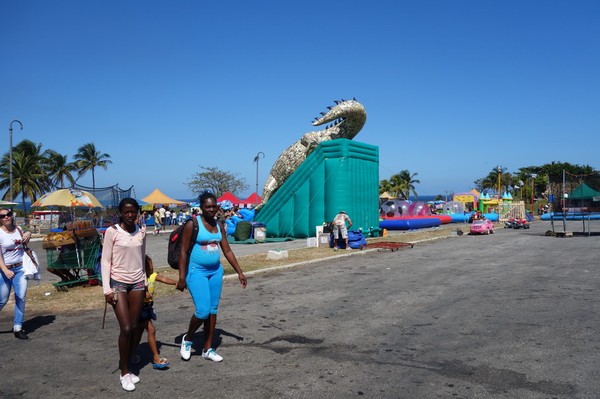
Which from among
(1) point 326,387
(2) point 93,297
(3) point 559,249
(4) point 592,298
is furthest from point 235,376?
(3) point 559,249

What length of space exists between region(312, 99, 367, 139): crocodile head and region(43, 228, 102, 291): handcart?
53.7 ft

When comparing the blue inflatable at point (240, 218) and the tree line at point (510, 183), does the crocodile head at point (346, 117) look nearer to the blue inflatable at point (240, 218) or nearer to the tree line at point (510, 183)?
the blue inflatable at point (240, 218)

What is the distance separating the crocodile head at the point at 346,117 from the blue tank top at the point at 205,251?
19.9 metres

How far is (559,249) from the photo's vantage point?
56.6ft

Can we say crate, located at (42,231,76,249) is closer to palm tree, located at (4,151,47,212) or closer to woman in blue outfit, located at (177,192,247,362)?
woman in blue outfit, located at (177,192,247,362)

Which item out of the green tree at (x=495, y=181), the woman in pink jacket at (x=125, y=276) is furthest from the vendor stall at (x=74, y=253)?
the green tree at (x=495, y=181)

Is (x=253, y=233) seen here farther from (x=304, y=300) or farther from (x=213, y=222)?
(x=213, y=222)

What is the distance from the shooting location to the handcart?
9547 millimetres

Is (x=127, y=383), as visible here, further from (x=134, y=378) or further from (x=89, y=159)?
(x=89, y=159)

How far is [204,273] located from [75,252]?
18.4 feet

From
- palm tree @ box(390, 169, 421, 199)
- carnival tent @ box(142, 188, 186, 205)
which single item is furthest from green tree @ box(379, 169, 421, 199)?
carnival tent @ box(142, 188, 186, 205)

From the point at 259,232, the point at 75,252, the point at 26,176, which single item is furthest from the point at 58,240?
the point at 26,176

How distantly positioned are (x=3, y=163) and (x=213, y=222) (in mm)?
54064

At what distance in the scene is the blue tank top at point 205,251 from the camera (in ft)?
17.3
